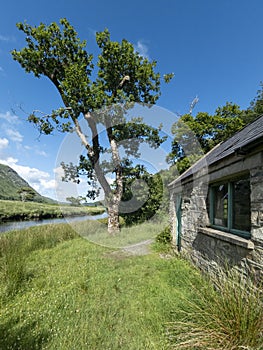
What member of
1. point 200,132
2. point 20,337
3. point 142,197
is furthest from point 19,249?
point 200,132

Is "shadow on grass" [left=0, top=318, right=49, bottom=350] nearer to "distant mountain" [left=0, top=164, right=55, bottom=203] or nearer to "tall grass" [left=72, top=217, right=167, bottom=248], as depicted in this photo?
"tall grass" [left=72, top=217, right=167, bottom=248]

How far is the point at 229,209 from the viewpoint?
3.72 m

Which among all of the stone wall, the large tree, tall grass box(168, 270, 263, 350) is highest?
the large tree

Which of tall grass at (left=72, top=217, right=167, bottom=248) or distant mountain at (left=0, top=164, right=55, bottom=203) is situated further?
distant mountain at (left=0, top=164, right=55, bottom=203)

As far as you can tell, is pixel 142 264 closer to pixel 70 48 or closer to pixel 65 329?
pixel 65 329

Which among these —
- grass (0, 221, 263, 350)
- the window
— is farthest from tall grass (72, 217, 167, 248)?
the window

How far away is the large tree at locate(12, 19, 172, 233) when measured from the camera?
9.70m

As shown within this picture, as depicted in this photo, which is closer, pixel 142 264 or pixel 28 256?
pixel 142 264

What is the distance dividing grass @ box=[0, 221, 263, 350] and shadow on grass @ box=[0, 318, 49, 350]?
0.01 m

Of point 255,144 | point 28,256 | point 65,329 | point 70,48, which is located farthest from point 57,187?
point 255,144

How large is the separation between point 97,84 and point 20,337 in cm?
1135

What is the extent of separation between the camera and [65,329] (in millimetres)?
2799

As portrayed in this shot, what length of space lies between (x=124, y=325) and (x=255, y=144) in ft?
11.8

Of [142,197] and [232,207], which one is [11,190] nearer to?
[142,197]
